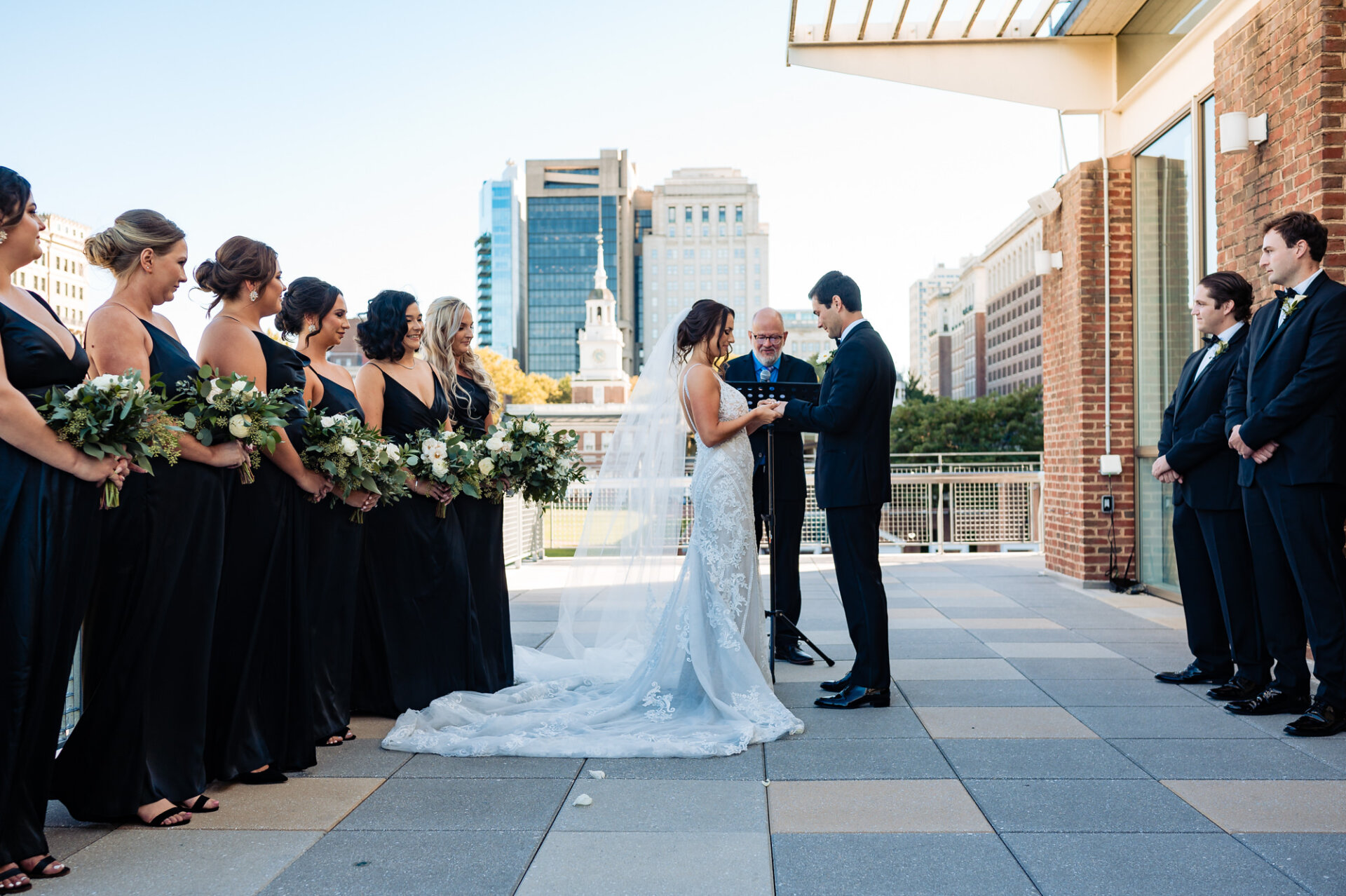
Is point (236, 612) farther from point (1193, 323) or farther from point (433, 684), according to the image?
point (1193, 323)

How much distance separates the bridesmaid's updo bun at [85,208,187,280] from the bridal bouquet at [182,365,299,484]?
0.48m

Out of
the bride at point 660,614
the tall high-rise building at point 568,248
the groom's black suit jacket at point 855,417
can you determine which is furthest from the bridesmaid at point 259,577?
the tall high-rise building at point 568,248

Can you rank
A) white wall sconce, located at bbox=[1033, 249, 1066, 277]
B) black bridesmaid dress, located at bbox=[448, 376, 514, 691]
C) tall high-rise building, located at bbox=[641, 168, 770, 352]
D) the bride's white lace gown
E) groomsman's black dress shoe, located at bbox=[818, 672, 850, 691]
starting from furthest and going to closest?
tall high-rise building, located at bbox=[641, 168, 770, 352]
white wall sconce, located at bbox=[1033, 249, 1066, 277]
black bridesmaid dress, located at bbox=[448, 376, 514, 691]
groomsman's black dress shoe, located at bbox=[818, 672, 850, 691]
the bride's white lace gown

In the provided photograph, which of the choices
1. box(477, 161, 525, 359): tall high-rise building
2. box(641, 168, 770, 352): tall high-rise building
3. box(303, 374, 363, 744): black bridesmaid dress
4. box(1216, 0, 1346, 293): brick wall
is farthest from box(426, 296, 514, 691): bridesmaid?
box(641, 168, 770, 352): tall high-rise building

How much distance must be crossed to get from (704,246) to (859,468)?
6240 inches

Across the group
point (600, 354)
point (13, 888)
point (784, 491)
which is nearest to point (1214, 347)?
point (784, 491)

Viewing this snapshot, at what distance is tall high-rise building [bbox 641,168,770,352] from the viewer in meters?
160

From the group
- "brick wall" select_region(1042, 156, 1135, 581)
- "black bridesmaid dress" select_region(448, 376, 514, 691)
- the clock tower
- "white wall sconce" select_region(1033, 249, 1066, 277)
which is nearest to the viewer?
"black bridesmaid dress" select_region(448, 376, 514, 691)

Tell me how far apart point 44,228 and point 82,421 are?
29.2 inches

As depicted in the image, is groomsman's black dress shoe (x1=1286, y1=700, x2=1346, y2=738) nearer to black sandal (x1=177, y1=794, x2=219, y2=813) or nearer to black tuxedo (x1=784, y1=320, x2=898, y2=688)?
black tuxedo (x1=784, y1=320, x2=898, y2=688)

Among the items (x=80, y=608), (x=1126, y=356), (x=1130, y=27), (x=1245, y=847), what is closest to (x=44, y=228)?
(x=80, y=608)

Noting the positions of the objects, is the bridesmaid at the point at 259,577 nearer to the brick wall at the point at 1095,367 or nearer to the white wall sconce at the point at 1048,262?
the brick wall at the point at 1095,367

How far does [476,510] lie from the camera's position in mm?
5648

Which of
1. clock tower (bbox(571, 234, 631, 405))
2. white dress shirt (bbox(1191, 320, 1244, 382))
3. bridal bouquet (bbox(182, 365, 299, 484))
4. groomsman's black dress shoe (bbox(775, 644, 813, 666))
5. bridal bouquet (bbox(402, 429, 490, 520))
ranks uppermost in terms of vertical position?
clock tower (bbox(571, 234, 631, 405))
